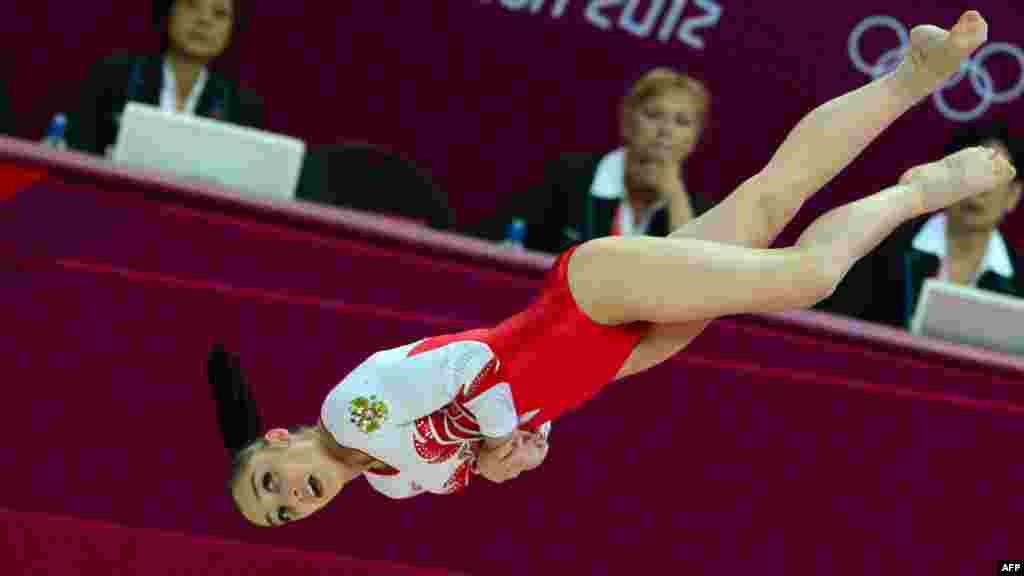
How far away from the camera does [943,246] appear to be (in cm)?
430

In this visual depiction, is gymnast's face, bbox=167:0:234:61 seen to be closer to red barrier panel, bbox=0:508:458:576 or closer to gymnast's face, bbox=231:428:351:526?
red barrier panel, bbox=0:508:458:576

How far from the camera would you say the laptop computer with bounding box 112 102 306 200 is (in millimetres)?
3453

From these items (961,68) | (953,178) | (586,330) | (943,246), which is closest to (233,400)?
(586,330)

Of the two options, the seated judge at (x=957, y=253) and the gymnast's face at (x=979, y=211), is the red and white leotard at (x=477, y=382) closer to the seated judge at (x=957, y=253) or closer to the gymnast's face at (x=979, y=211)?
the seated judge at (x=957, y=253)

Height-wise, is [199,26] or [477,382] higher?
[199,26]

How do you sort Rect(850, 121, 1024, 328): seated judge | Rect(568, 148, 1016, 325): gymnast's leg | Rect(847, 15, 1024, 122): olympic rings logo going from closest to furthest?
Rect(568, 148, 1016, 325): gymnast's leg
Rect(850, 121, 1024, 328): seated judge
Rect(847, 15, 1024, 122): olympic rings logo

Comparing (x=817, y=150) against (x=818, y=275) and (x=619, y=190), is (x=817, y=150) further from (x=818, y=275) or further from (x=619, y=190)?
(x=619, y=190)

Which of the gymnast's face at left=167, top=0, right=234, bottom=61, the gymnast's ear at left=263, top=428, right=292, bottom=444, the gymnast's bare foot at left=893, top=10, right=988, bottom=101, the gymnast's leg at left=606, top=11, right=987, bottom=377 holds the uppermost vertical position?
the gymnast's bare foot at left=893, top=10, right=988, bottom=101

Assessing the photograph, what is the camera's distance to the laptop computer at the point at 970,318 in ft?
11.8

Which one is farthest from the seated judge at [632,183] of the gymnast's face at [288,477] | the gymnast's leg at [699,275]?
the gymnast's face at [288,477]

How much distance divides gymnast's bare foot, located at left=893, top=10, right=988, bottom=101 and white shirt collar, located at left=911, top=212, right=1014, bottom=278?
1.48 m

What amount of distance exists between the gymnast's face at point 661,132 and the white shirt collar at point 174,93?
1.16m

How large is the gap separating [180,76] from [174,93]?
52mm

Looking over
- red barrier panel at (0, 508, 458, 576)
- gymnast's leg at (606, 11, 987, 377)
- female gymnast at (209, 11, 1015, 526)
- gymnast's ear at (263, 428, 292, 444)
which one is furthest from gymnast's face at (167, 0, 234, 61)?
gymnast's leg at (606, 11, 987, 377)
